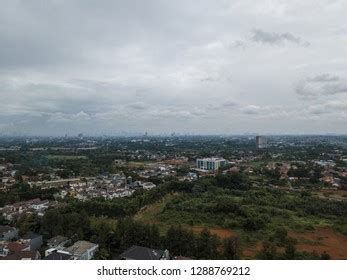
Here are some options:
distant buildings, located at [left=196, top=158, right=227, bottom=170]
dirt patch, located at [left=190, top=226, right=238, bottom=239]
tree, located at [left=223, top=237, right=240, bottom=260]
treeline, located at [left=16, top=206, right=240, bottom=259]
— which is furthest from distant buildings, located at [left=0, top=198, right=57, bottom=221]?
distant buildings, located at [left=196, top=158, right=227, bottom=170]

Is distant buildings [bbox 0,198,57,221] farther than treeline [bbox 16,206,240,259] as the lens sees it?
Yes

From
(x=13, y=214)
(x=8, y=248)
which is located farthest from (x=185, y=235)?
(x=13, y=214)

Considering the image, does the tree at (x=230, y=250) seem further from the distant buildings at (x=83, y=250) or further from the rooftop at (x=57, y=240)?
the rooftop at (x=57, y=240)

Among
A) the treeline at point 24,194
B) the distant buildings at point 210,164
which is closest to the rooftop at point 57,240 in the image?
the treeline at point 24,194

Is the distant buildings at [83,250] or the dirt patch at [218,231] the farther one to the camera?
the dirt patch at [218,231]

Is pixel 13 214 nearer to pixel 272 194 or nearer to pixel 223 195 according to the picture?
pixel 223 195

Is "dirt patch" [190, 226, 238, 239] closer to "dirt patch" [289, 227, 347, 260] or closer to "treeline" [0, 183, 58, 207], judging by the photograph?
"dirt patch" [289, 227, 347, 260]

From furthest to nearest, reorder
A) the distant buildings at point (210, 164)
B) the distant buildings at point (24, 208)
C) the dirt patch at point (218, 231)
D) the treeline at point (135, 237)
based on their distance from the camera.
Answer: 1. the distant buildings at point (210, 164)
2. the distant buildings at point (24, 208)
3. the dirt patch at point (218, 231)
4. the treeline at point (135, 237)

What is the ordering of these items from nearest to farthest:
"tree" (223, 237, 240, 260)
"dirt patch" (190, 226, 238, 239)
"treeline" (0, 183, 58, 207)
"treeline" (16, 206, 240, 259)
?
1. "tree" (223, 237, 240, 260)
2. "treeline" (16, 206, 240, 259)
3. "dirt patch" (190, 226, 238, 239)
4. "treeline" (0, 183, 58, 207)
